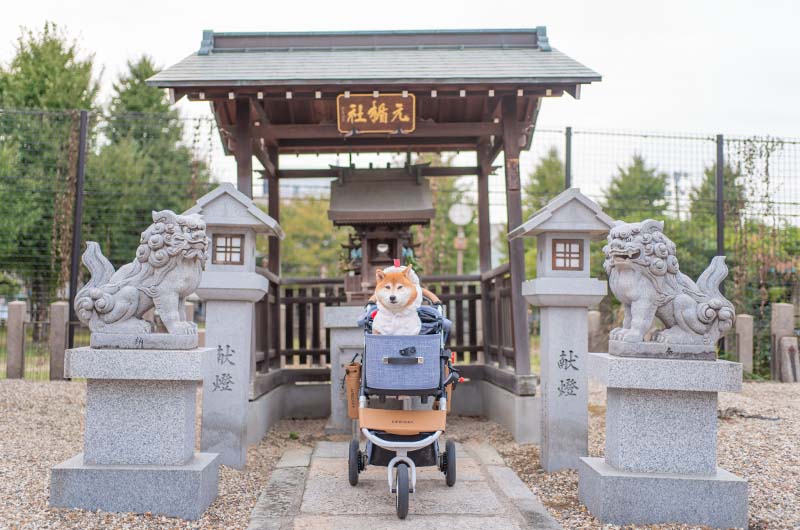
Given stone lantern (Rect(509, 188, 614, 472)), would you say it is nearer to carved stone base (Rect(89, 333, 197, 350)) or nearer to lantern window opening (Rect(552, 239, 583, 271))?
lantern window opening (Rect(552, 239, 583, 271))

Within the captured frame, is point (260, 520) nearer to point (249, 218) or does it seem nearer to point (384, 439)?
point (384, 439)

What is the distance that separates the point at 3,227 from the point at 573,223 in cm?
1181

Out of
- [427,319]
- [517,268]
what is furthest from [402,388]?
[517,268]

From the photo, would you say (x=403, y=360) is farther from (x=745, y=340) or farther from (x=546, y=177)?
(x=546, y=177)

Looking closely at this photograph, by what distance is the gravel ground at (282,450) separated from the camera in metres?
4.54

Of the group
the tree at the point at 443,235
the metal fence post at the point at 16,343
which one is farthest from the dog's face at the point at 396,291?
the tree at the point at 443,235

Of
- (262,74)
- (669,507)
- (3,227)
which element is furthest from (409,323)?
(3,227)

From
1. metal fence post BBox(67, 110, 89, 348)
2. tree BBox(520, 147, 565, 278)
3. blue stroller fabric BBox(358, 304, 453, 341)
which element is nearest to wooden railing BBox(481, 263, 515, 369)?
blue stroller fabric BBox(358, 304, 453, 341)

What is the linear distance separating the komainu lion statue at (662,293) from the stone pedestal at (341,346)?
11.8ft

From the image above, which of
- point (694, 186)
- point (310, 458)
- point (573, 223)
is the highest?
point (694, 186)

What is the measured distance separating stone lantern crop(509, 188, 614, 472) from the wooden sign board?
229 centimetres

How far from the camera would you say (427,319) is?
585 centimetres

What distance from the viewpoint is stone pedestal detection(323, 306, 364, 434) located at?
778 centimetres

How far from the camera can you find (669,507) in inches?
178
